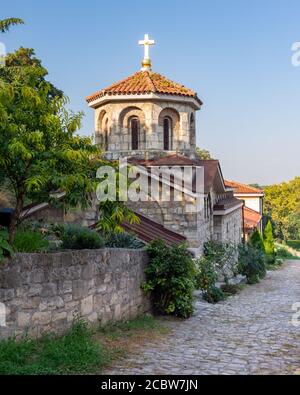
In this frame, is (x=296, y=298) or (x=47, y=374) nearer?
(x=47, y=374)

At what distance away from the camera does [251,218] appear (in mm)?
39062

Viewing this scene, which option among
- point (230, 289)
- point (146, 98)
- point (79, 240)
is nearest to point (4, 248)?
point (79, 240)

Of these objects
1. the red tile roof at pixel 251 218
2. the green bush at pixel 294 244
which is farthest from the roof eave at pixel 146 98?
the green bush at pixel 294 244

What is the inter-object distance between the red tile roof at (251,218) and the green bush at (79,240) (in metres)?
28.8

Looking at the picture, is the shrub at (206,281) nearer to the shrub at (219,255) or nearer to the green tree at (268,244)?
the shrub at (219,255)

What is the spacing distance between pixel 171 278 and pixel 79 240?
2690mm

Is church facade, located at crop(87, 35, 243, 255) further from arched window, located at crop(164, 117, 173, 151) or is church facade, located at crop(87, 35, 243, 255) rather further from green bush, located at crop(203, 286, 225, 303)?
green bush, located at crop(203, 286, 225, 303)

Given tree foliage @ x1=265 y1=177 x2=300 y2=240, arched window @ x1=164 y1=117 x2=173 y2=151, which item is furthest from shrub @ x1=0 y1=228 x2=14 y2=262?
tree foliage @ x1=265 y1=177 x2=300 y2=240

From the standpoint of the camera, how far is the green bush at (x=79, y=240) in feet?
28.5

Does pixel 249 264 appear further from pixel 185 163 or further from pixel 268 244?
pixel 268 244

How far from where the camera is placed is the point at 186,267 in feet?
34.9

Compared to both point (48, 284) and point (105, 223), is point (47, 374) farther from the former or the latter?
point (105, 223)

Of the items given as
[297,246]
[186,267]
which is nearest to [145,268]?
[186,267]
